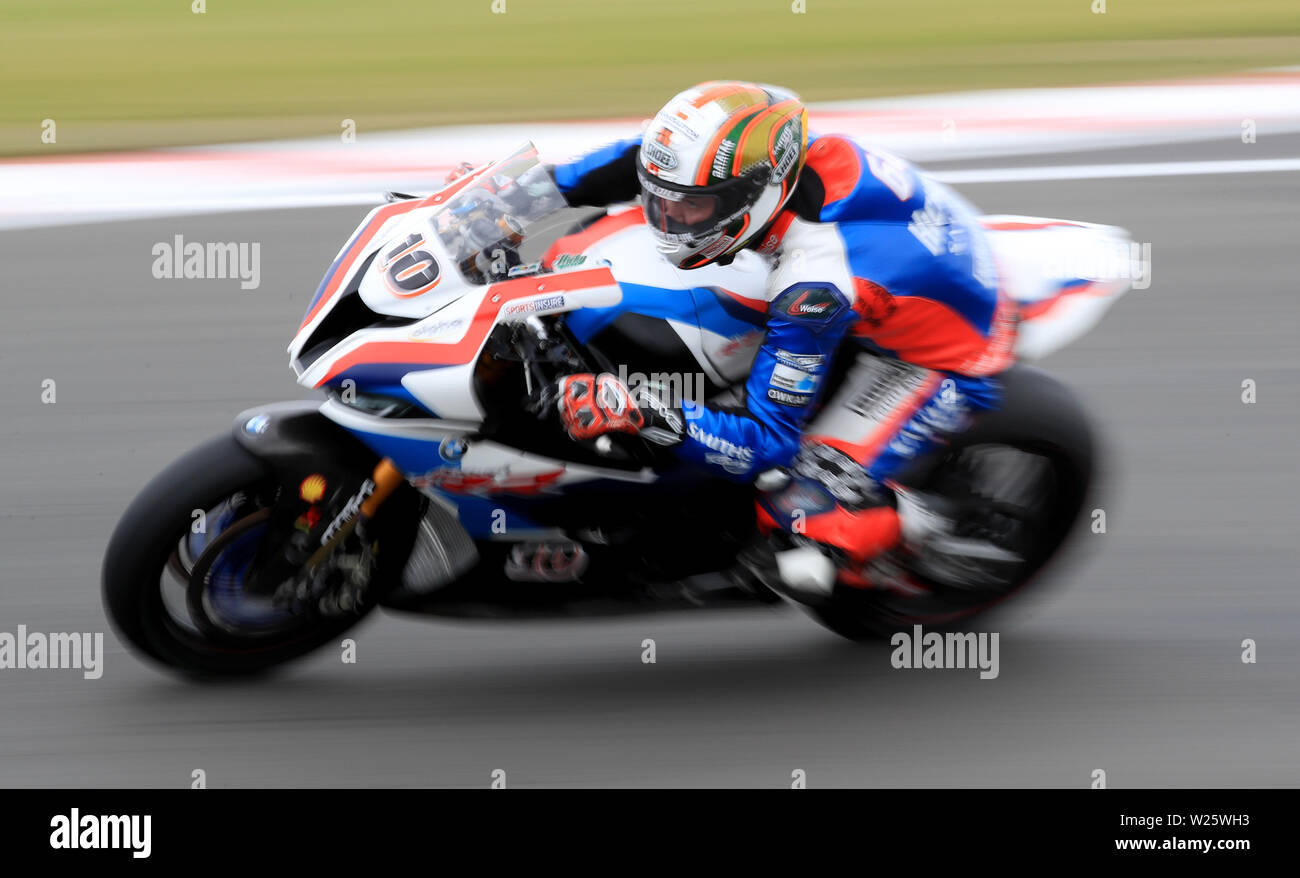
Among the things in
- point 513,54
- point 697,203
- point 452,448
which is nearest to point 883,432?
point 697,203

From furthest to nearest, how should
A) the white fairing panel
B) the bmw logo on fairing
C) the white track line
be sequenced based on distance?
the white track line < the white fairing panel < the bmw logo on fairing

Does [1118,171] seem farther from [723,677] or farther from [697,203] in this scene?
[697,203]

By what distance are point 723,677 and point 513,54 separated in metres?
7.47

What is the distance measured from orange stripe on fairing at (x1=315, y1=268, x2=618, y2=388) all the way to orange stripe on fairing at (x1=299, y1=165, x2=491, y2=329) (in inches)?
6.7

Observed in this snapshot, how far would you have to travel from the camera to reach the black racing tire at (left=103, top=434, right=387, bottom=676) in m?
3.46

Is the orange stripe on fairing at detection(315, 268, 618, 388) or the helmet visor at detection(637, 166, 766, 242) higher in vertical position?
the helmet visor at detection(637, 166, 766, 242)

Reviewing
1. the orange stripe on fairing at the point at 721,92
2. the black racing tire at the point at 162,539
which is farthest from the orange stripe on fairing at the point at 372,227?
the orange stripe on fairing at the point at 721,92

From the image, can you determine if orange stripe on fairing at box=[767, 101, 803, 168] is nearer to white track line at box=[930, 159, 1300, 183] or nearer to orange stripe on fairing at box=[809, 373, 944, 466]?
orange stripe on fairing at box=[809, 373, 944, 466]

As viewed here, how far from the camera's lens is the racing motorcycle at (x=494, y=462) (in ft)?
11.1

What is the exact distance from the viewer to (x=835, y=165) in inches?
140

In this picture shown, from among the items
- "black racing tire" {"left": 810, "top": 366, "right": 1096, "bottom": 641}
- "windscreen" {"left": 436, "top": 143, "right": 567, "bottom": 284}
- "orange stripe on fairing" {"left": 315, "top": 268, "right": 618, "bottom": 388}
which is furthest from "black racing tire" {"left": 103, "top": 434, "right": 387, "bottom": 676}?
"black racing tire" {"left": 810, "top": 366, "right": 1096, "bottom": 641}

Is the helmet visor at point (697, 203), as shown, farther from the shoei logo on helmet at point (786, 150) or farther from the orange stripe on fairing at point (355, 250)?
the orange stripe on fairing at point (355, 250)

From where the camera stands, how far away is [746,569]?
12.2 feet
